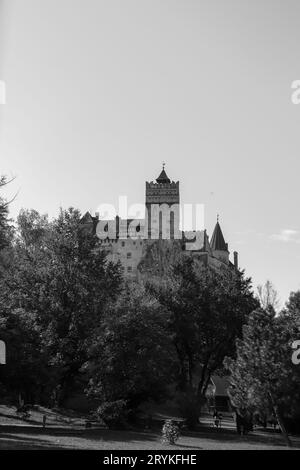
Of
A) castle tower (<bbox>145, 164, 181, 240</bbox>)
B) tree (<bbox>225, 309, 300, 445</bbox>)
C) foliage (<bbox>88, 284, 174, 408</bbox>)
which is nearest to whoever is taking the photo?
tree (<bbox>225, 309, 300, 445</bbox>)

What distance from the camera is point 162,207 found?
145875 mm

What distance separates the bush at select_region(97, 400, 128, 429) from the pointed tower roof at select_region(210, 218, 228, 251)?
329ft

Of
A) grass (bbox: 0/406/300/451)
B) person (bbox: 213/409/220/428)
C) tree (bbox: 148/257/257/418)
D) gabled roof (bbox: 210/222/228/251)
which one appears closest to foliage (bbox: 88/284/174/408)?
grass (bbox: 0/406/300/451)

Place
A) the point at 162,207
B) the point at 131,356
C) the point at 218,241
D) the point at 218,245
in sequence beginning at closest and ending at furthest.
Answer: the point at 131,356
the point at 218,245
the point at 218,241
the point at 162,207

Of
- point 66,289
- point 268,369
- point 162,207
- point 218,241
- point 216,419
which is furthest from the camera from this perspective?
point 162,207

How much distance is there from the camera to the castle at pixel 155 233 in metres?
132

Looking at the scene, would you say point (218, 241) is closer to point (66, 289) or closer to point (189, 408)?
point (66, 289)

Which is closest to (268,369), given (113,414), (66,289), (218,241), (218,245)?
(113,414)

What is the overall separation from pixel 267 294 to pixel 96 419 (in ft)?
135

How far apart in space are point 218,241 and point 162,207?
1698 cm

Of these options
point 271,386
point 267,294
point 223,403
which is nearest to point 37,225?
point 267,294

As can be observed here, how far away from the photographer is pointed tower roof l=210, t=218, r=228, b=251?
13938 cm

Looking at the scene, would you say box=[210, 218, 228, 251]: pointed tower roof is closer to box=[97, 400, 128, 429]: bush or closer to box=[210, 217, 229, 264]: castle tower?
box=[210, 217, 229, 264]: castle tower

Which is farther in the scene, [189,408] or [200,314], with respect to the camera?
[200,314]
